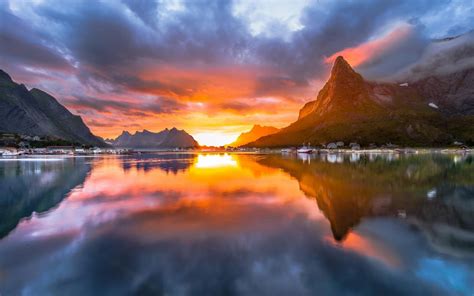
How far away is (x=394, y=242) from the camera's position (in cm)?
1477

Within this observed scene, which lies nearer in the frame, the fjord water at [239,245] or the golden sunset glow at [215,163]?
the fjord water at [239,245]

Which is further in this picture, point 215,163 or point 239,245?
point 215,163

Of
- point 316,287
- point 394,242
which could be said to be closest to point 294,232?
point 394,242

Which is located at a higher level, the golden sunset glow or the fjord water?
the fjord water

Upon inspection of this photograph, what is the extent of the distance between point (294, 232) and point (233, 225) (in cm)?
384

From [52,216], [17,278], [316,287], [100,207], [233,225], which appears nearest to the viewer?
[316,287]

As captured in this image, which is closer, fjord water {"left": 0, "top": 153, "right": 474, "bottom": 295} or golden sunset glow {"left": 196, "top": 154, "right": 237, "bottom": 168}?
fjord water {"left": 0, "top": 153, "right": 474, "bottom": 295}

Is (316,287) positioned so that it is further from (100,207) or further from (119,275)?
(100,207)

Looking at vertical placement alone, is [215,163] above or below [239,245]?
below

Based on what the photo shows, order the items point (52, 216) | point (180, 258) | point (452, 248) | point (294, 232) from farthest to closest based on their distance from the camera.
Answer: point (52, 216) < point (294, 232) < point (452, 248) < point (180, 258)

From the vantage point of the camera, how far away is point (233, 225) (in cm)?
1797

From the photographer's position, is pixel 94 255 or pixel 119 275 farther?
pixel 94 255

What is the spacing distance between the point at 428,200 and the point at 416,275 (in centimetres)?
1661

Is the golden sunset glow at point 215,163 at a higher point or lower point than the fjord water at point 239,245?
lower
